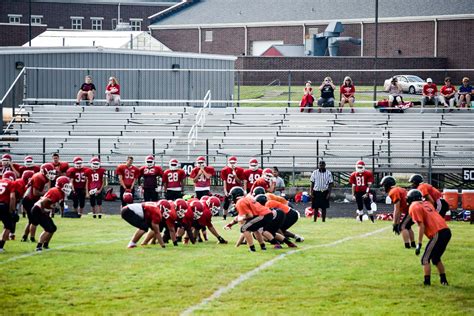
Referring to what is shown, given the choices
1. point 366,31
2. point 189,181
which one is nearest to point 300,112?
point 189,181

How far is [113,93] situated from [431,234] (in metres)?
22.2

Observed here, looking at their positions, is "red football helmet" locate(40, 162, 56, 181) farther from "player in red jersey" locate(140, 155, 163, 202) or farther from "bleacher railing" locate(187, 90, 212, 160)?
"bleacher railing" locate(187, 90, 212, 160)

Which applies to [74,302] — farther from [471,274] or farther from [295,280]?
[471,274]

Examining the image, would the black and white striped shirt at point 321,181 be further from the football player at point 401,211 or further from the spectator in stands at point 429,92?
the spectator in stands at point 429,92

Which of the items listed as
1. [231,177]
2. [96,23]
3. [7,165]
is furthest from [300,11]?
[7,165]

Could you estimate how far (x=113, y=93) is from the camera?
35500mm

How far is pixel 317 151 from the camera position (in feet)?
98.1

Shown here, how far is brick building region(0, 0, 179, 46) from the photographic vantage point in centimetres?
7044

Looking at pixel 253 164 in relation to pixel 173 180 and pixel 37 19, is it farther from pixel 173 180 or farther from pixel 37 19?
pixel 37 19

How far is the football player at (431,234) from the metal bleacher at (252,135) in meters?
13.7

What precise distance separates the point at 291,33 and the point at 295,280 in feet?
163

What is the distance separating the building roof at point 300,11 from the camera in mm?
58656

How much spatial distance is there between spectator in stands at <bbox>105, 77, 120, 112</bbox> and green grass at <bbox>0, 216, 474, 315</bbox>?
16.0 m

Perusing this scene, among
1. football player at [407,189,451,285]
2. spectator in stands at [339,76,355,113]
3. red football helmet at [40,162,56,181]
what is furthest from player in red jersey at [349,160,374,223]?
spectator in stands at [339,76,355,113]
